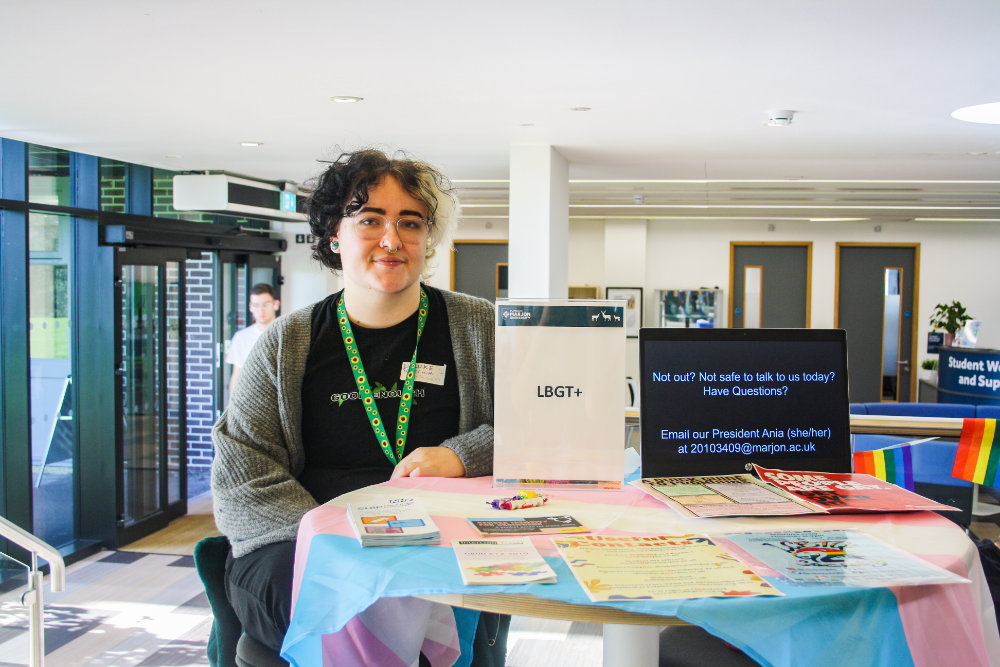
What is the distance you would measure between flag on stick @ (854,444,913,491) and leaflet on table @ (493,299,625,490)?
162 cm

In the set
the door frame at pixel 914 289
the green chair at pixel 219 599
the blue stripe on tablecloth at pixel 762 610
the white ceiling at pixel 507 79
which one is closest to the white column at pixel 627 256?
the door frame at pixel 914 289

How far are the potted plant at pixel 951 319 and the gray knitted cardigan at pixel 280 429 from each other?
12.4m

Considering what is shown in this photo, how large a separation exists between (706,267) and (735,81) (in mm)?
9631

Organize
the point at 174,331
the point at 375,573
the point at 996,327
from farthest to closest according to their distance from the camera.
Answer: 1. the point at 996,327
2. the point at 174,331
3. the point at 375,573

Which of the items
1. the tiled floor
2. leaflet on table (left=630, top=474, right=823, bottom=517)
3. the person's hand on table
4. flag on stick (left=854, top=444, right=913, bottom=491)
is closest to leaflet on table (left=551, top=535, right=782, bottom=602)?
leaflet on table (left=630, top=474, right=823, bottom=517)

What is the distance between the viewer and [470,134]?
5934mm

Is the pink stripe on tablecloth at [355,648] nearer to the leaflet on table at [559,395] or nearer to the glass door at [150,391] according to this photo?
the leaflet on table at [559,395]

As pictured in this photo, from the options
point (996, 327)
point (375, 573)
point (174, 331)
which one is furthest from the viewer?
Result: point (996, 327)

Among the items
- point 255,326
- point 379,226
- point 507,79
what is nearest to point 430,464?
point 379,226

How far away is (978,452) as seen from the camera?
3.03 metres

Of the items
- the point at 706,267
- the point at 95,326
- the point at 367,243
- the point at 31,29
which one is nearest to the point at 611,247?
the point at 706,267

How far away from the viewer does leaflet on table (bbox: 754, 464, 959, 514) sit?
147 cm

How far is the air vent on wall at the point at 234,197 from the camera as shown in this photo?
7.46 meters

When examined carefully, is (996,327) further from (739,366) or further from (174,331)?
(739,366)
